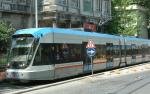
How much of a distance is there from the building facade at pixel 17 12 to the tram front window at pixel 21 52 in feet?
43.6

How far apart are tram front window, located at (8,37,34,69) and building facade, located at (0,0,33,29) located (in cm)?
1329

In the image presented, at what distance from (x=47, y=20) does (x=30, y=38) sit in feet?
59.6

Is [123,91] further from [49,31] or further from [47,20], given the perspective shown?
[47,20]

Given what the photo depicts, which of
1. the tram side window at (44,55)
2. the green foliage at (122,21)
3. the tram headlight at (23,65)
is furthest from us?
the green foliage at (122,21)

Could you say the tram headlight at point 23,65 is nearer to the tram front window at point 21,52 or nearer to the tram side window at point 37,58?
the tram front window at point 21,52

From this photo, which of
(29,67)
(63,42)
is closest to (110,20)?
(63,42)

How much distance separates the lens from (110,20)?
56219 mm

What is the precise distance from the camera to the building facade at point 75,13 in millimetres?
40312

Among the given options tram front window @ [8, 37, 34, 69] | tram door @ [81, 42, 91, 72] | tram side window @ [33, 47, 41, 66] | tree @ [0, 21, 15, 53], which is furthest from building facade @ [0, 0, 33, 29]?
tram side window @ [33, 47, 41, 66]

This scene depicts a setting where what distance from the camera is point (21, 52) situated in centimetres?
2308

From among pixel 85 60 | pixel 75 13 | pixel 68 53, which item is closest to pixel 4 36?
pixel 68 53

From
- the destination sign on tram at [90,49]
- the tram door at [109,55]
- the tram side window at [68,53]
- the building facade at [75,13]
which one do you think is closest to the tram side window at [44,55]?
the tram side window at [68,53]

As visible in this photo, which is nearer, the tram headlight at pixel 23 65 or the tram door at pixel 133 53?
the tram headlight at pixel 23 65

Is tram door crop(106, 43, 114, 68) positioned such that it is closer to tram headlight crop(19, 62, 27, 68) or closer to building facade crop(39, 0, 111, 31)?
building facade crop(39, 0, 111, 31)
